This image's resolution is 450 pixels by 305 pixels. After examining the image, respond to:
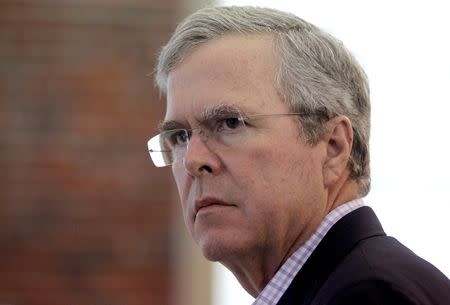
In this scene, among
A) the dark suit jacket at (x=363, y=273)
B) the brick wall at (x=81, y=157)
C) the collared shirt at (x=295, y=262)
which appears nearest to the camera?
the dark suit jacket at (x=363, y=273)

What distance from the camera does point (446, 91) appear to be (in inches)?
170

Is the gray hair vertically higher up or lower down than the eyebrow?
higher up

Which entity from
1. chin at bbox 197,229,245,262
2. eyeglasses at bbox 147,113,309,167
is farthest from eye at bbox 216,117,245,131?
chin at bbox 197,229,245,262

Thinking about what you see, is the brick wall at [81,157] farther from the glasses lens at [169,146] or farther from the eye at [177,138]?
the eye at [177,138]

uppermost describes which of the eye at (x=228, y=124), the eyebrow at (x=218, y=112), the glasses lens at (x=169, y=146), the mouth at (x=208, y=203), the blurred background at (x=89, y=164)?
the eyebrow at (x=218, y=112)

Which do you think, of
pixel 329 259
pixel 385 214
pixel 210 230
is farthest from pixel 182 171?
pixel 385 214

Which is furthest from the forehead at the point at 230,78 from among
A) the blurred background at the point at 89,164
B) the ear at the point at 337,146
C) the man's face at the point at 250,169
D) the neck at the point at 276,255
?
the blurred background at the point at 89,164

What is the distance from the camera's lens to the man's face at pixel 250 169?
2209mm

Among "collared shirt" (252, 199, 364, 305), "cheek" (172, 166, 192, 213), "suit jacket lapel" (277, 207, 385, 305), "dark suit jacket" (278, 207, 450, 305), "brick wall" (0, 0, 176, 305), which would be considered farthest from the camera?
"brick wall" (0, 0, 176, 305)

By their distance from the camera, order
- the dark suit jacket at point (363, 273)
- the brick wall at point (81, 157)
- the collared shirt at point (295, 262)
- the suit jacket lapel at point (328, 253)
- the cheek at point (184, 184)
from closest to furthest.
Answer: the dark suit jacket at point (363, 273) → the suit jacket lapel at point (328, 253) → the collared shirt at point (295, 262) → the cheek at point (184, 184) → the brick wall at point (81, 157)

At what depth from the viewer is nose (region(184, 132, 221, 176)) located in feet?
7.33

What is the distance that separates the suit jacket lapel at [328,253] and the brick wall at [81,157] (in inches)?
98.7

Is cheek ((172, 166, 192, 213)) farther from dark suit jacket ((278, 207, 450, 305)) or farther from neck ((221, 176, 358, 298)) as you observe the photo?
dark suit jacket ((278, 207, 450, 305))

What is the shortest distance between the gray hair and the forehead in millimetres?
22
